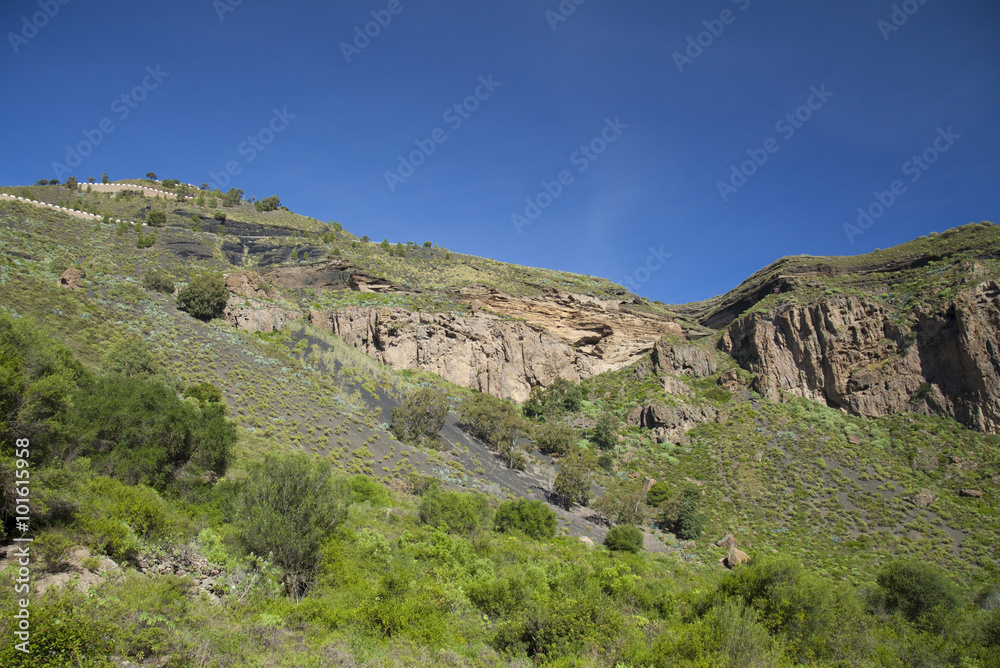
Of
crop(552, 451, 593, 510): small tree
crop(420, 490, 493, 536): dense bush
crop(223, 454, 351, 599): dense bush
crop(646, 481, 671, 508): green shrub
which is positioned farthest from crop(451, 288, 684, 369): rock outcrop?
crop(223, 454, 351, 599): dense bush

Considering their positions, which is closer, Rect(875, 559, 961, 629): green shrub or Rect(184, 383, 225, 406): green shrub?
Rect(875, 559, 961, 629): green shrub

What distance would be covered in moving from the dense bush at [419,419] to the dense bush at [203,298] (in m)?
17.6

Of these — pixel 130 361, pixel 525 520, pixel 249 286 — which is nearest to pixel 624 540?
pixel 525 520

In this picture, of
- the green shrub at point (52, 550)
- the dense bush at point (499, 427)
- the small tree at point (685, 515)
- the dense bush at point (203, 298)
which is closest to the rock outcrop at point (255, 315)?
the dense bush at point (203, 298)

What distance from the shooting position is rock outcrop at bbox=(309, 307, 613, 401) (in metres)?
45.6

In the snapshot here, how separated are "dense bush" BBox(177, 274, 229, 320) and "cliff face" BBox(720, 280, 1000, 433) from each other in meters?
48.2

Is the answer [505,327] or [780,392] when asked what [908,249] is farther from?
[505,327]

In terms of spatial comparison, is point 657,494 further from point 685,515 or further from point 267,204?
point 267,204

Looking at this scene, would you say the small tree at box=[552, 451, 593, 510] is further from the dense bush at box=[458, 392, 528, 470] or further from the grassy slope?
the grassy slope

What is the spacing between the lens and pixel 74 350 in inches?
934

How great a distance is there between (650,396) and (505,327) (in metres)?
16.2

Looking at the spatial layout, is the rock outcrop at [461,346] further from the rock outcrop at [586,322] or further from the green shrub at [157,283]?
the green shrub at [157,283]

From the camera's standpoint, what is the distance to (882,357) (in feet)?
136

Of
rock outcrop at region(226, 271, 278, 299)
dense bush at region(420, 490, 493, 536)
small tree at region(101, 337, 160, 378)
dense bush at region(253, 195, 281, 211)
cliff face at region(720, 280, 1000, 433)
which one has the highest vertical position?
dense bush at region(253, 195, 281, 211)
